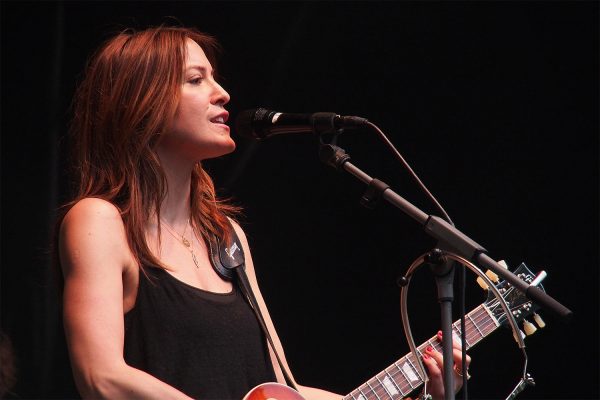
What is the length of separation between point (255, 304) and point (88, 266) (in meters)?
0.55

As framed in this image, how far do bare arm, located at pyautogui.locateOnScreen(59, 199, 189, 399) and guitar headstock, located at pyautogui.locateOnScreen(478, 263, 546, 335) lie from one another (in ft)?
3.11

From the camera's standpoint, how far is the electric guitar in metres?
2.53

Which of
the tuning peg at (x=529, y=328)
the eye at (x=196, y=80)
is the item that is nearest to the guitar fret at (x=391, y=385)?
the tuning peg at (x=529, y=328)

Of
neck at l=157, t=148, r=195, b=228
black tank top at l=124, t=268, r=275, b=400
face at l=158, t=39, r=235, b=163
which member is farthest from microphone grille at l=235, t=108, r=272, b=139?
black tank top at l=124, t=268, r=275, b=400

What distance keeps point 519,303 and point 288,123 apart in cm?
87

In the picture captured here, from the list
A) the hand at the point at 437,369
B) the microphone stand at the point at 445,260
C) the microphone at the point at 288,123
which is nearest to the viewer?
the microphone stand at the point at 445,260

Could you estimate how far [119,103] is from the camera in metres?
2.47

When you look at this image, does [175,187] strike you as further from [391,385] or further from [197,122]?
[391,385]

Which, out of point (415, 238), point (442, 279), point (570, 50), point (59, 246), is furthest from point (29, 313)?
point (570, 50)

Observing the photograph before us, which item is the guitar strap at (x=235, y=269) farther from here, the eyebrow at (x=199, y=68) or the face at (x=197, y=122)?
the eyebrow at (x=199, y=68)

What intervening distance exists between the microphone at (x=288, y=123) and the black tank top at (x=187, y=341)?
0.44m

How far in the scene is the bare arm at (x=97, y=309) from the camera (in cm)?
209

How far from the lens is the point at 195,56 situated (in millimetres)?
2555

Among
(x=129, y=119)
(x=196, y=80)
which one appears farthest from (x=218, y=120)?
(x=129, y=119)
